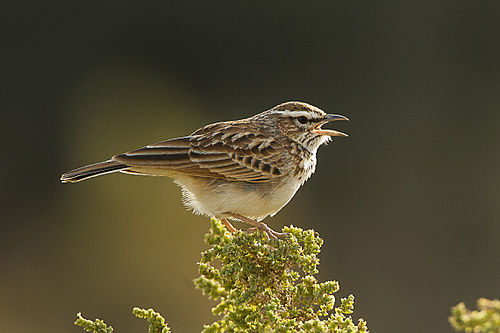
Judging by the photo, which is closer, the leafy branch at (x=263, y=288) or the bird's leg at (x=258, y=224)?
the leafy branch at (x=263, y=288)

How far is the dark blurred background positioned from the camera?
376 inches

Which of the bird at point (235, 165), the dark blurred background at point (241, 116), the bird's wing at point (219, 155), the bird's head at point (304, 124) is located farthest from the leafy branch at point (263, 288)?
the dark blurred background at point (241, 116)

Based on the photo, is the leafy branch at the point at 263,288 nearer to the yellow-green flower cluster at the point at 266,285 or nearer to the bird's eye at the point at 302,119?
the yellow-green flower cluster at the point at 266,285

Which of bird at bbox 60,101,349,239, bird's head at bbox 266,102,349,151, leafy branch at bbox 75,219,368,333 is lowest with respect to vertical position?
leafy branch at bbox 75,219,368,333

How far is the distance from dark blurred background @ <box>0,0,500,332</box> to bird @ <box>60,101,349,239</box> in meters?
4.87

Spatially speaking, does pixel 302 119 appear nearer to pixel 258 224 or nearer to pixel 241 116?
pixel 258 224

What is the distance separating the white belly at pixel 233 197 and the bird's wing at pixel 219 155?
0.06 metres

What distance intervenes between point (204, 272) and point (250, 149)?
1.68 metres

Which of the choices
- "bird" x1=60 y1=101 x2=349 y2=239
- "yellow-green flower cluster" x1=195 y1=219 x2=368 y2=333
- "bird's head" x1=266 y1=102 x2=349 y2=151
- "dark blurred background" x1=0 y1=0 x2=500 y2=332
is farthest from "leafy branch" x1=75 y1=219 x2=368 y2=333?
"dark blurred background" x1=0 y1=0 x2=500 y2=332

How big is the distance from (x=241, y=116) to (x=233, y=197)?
756 centimetres

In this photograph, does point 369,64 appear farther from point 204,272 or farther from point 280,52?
point 204,272

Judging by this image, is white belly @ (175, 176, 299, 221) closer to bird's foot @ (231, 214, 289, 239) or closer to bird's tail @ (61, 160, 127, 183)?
bird's foot @ (231, 214, 289, 239)

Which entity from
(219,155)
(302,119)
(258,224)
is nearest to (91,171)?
(219,155)

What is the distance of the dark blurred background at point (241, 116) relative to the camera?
31.3 feet
